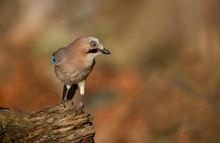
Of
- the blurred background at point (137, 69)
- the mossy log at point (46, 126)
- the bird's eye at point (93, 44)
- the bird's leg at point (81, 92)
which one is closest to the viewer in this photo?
the mossy log at point (46, 126)

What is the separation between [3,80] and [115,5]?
4.77 metres

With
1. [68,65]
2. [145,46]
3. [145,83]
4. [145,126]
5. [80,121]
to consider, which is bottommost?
[80,121]

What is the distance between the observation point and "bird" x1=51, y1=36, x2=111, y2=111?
10164mm

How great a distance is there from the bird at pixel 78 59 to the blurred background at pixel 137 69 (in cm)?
645

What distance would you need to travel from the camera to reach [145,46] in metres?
18.9

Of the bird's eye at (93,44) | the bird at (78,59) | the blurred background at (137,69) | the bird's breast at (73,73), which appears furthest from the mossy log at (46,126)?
the blurred background at (137,69)

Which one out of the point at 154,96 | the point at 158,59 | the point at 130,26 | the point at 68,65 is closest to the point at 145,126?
the point at 154,96

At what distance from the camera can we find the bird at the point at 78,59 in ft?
33.3

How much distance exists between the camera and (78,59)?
33.9 feet

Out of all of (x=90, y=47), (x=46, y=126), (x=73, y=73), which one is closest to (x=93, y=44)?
(x=90, y=47)

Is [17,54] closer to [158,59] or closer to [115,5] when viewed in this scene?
[115,5]

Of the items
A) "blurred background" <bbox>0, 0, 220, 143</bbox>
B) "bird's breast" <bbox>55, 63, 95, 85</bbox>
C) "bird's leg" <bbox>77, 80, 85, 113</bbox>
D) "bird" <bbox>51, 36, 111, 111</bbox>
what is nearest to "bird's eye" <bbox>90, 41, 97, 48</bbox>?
"bird" <bbox>51, 36, 111, 111</bbox>

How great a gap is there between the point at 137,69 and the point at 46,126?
365 inches

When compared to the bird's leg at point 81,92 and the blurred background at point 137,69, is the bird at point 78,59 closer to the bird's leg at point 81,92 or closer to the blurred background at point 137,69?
the bird's leg at point 81,92
